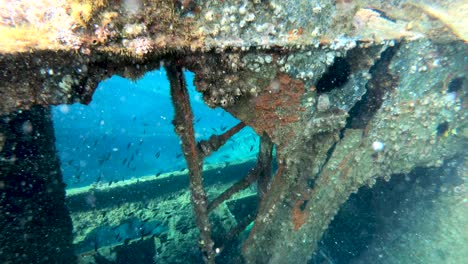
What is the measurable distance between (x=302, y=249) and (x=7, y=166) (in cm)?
412

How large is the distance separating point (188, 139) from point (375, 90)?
249cm

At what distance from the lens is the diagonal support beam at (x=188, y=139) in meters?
2.95

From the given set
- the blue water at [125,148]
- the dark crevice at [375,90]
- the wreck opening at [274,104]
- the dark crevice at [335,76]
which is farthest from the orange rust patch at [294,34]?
the blue water at [125,148]

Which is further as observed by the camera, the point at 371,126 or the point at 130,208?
the point at 130,208

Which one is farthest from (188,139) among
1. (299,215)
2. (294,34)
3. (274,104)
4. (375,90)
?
(375,90)

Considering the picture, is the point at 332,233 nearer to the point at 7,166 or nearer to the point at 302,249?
the point at 302,249

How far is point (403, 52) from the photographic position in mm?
3551

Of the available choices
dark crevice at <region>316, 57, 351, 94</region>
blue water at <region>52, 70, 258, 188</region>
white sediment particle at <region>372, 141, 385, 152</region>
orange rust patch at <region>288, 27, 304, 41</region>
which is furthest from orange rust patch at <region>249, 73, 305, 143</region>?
blue water at <region>52, 70, 258, 188</region>

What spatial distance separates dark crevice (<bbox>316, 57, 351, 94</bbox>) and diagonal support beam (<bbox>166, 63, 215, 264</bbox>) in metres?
1.38

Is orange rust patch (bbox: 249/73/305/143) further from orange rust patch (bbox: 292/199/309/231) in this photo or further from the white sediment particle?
the white sediment particle

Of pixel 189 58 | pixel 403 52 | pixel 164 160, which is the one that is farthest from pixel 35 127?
pixel 164 160

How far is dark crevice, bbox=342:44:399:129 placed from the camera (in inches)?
145

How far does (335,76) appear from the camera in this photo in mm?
3137

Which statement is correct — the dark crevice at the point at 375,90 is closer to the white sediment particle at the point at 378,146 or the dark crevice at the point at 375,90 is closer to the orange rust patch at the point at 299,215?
the white sediment particle at the point at 378,146
